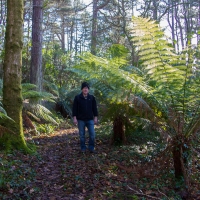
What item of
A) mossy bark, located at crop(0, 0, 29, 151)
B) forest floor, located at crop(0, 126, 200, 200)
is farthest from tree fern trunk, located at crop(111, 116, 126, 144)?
mossy bark, located at crop(0, 0, 29, 151)

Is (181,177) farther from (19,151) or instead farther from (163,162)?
(19,151)

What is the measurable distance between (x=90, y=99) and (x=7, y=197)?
118 inches

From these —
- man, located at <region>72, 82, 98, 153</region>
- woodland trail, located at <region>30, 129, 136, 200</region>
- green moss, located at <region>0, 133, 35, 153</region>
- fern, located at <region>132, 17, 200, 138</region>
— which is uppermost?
fern, located at <region>132, 17, 200, 138</region>

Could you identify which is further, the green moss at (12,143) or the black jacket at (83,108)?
the black jacket at (83,108)

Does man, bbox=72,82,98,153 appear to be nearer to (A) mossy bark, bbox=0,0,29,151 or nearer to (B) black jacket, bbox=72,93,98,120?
(B) black jacket, bbox=72,93,98,120

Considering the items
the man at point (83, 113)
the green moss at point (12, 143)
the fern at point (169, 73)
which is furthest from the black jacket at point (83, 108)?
the fern at point (169, 73)

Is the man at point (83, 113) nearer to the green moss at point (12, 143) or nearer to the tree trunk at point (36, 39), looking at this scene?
the green moss at point (12, 143)

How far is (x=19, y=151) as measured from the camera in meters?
4.91

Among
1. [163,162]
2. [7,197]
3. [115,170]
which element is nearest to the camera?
[7,197]

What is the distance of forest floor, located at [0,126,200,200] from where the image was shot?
3.57m

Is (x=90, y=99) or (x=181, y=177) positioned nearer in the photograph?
(x=181, y=177)

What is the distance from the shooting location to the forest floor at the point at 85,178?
3.57 metres

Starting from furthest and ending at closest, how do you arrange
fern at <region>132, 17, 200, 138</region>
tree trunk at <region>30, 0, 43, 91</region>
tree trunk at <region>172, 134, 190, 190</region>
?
tree trunk at <region>30, 0, 43, 91</region> → fern at <region>132, 17, 200, 138</region> → tree trunk at <region>172, 134, 190, 190</region>

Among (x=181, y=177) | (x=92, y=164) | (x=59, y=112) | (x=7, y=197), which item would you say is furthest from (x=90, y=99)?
(x=59, y=112)
